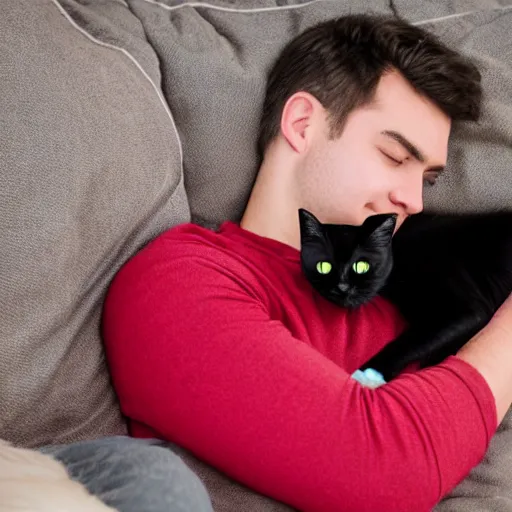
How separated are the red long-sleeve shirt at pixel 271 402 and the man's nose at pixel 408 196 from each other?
33 centimetres

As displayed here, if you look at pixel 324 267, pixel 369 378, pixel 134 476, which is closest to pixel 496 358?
pixel 369 378

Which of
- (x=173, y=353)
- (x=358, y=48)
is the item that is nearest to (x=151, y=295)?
(x=173, y=353)

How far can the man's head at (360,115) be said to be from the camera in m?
1.16

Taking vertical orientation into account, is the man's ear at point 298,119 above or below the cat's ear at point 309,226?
above

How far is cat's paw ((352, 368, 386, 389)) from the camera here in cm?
104

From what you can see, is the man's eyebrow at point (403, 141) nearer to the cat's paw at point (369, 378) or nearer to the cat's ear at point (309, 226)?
the cat's ear at point (309, 226)

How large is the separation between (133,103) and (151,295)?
0.35 meters

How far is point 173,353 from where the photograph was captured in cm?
89

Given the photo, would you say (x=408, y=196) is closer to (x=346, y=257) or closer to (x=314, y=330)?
(x=346, y=257)

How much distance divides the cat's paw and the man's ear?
0.43 metres

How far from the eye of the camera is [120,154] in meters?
1.02

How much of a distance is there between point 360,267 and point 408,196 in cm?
19

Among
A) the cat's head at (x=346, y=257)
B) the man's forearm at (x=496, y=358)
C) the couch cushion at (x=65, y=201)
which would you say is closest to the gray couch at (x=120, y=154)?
the couch cushion at (x=65, y=201)

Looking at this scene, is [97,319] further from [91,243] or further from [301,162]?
[301,162]
